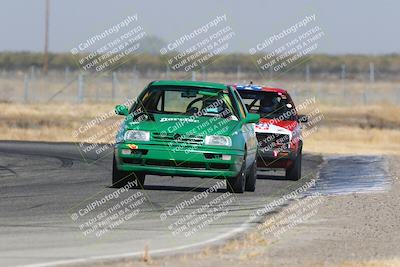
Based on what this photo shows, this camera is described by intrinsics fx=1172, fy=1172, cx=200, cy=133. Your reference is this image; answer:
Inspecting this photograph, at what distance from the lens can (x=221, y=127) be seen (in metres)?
16.5

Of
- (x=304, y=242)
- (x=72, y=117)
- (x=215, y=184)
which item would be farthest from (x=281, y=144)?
(x=72, y=117)

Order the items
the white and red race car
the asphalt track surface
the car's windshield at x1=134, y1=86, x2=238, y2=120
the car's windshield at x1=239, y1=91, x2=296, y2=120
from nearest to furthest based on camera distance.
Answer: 1. the asphalt track surface
2. the car's windshield at x1=134, y1=86, x2=238, y2=120
3. the white and red race car
4. the car's windshield at x1=239, y1=91, x2=296, y2=120

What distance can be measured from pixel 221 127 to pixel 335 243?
5.21 metres

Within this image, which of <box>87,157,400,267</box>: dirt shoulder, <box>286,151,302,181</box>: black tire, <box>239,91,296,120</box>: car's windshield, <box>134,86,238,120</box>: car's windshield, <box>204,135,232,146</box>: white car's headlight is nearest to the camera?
<box>87,157,400,267</box>: dirt shoulder

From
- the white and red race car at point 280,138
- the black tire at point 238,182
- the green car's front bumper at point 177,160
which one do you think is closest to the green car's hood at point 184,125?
the green car's front bumper at point 177,160

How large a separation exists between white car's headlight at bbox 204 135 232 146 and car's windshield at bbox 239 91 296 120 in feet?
14.3

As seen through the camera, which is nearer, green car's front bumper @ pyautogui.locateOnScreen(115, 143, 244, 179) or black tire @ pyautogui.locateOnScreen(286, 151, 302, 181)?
green car's front bumper @ pyautogui.locateOnScreen(115, 143, 244, 179)

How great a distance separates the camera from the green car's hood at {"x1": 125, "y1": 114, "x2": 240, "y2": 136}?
1614 cm

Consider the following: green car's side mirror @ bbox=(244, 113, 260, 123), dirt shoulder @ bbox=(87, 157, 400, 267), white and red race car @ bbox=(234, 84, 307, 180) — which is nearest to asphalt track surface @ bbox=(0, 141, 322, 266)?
white and red race car @ bbox=(234, 84, 307, 180)

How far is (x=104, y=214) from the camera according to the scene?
1372 centimetres

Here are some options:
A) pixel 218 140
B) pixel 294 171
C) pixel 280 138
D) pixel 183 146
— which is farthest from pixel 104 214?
pixel 294 171

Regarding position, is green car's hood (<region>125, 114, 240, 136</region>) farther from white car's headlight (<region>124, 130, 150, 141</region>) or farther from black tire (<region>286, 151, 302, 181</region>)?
black tire (<region>286, 151, 302, 181</region>)

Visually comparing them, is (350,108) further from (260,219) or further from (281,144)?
(260,219)

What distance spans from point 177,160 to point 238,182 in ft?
3.40
